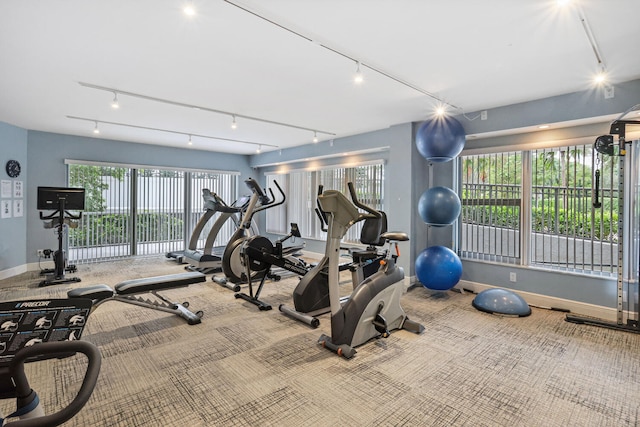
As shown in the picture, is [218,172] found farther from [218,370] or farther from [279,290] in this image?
[218,370]

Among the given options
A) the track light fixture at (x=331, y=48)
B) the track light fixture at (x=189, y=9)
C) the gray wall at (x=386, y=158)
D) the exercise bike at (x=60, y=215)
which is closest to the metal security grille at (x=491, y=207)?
the gray wall at (x=386, y=158)

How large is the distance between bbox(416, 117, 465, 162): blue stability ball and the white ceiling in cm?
29

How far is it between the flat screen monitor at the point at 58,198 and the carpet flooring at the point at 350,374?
263 centimetres

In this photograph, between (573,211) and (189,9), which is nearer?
(189,9)

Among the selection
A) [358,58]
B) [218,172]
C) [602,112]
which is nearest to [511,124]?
[602,112]

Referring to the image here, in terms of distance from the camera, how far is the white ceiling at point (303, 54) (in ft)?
7.14

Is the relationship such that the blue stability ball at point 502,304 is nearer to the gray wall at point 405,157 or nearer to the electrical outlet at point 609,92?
the gray wall at point 405,157

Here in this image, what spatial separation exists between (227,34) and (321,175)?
4.73 metres

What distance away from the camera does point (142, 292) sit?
3246 millimetres

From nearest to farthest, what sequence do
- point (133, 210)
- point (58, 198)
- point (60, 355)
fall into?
1. point (60, 355)
2. point (58, 198)
3. point (133, 210)

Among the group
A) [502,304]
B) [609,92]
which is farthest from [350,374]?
[609,92]

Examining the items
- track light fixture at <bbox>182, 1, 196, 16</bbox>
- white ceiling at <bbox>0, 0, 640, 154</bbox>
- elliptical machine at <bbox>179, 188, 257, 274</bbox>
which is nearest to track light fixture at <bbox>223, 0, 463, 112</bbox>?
white ceiling at <bbox>0, 0, 640, 154</bbox>

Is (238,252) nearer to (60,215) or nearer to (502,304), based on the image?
(60,215)

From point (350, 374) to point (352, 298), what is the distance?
0.61 meters
